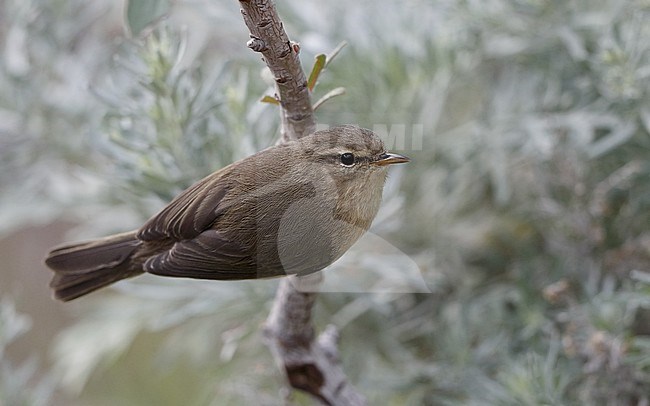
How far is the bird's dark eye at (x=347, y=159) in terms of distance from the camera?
0.53 metres

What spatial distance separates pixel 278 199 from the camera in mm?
551

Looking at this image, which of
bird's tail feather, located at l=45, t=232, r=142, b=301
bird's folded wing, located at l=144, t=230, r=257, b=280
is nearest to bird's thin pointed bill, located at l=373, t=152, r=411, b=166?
bird's folded wing, located at l=144, t=230, r=257, b=280

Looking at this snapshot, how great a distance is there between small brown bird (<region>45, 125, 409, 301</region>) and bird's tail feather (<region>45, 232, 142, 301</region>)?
2.5 inches

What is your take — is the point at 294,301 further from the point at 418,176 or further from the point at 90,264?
the point at 418,176

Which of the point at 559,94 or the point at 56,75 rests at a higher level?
the point at 56,75

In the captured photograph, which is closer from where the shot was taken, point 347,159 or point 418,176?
point 347,159

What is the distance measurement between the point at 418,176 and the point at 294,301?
0.44 m

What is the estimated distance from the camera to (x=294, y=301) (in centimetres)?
65

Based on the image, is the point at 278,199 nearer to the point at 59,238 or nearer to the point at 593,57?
the point at 593,57

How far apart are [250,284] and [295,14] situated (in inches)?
14.0

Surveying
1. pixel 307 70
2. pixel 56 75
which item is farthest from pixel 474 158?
pixel 56 75

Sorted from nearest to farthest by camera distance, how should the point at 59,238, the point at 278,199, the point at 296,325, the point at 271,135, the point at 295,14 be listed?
the point at 278,199
the point at 296,325
the point at 271,135
the point at 295,14
the point at 59,238

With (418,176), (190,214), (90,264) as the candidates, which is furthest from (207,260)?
(418,176)

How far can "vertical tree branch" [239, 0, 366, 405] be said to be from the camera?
459mm
